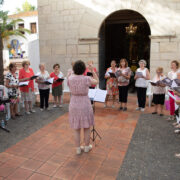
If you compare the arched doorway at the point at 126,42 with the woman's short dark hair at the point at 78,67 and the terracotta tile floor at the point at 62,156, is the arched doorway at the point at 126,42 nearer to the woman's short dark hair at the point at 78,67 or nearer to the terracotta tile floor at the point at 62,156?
the terracotta tile floor at the point at 62,156

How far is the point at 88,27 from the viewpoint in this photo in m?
7.57

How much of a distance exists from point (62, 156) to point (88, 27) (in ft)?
18.5

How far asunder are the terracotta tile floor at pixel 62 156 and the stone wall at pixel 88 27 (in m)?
3.65

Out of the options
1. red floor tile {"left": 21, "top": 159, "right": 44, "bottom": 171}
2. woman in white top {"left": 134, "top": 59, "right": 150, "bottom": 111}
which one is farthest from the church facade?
red floor tile {"left": 21, "top": 159, "right": 44, "bottom": 171}

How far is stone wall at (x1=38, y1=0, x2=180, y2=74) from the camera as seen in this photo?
264 inches

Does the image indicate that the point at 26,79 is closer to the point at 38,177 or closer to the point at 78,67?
the point at 78,67

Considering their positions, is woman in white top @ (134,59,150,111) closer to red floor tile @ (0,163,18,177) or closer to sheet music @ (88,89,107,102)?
sheet music @ (88,89,107,102)

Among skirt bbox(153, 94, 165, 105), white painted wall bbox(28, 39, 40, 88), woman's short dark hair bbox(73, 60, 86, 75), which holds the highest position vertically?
white painted wall bbox(28, 39, 40, 88)

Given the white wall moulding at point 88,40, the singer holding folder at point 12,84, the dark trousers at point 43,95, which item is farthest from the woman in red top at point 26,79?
the white wall moulding at point 88,40

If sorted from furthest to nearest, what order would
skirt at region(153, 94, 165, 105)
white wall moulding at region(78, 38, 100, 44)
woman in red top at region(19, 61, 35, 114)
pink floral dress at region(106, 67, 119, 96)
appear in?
white wall moulding at region(78, 38, 100, 44), pink floral dress at region(106, 67, 119, 96), woman in red top at region(19, 61, 35, 114), skirt at region(153, 94, 165, 105)

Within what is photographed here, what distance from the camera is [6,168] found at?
2.95m

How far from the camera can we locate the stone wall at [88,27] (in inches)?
264

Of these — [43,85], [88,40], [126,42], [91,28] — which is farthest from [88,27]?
[126,42]

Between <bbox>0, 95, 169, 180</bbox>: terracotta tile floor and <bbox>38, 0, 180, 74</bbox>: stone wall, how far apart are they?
3646 millimetres
